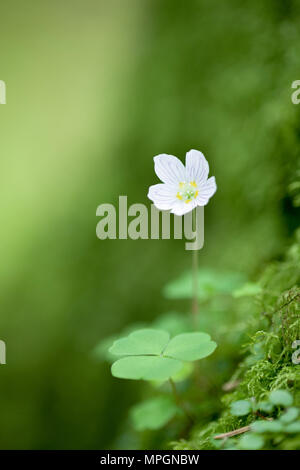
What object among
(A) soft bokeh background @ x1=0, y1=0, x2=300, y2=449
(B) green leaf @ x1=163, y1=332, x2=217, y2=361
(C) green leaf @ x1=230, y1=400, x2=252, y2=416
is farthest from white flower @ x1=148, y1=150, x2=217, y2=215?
(A) soft bokeh background @ x1=0, y1=0, x2=300, y2=449

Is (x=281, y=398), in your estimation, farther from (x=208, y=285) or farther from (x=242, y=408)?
(x=208, y=285)

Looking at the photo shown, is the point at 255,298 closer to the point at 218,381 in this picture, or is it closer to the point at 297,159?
the point at 218,381

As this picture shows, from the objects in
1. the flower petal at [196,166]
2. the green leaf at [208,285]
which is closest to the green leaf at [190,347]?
the flower petal at [196,166]

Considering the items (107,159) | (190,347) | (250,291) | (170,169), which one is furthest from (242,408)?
(107,159)

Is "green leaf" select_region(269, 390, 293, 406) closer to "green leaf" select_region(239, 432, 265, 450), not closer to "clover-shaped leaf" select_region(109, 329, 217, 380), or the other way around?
"green leaf" select_region(239, 432, 265, 450)

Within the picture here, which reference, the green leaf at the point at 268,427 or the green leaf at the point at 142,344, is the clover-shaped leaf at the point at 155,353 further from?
the green leaf at the point at 268,427

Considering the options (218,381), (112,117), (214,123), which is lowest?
(218,381)

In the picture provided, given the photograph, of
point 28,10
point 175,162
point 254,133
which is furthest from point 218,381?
point 28,10
